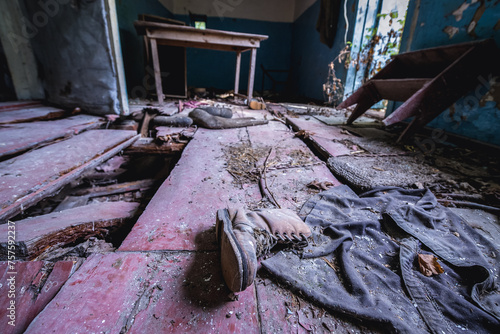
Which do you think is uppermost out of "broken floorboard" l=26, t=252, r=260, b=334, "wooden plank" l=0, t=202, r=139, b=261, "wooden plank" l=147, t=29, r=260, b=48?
"wooden plank" l=147, t=29, r=260, b=48

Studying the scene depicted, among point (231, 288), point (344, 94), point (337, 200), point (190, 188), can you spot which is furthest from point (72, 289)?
point (344, 94)

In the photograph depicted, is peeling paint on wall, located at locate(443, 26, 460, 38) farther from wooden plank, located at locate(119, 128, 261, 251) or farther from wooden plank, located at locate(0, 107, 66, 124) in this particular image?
wooden plank, located at locate(0, 107, 66, 124)

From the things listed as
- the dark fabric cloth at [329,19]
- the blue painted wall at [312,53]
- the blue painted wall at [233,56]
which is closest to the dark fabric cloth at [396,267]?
the blue painted wall at [312,53]

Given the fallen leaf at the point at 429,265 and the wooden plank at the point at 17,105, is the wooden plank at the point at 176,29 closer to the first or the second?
the wooden plank at the point at 17,105

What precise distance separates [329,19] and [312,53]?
5.85 feet

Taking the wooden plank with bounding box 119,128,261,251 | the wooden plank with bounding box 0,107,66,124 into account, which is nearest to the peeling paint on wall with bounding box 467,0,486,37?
the wooden plank with bounding box 119,128,261,251

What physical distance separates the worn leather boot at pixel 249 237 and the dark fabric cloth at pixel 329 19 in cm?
638

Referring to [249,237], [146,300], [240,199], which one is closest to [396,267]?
[249,237]

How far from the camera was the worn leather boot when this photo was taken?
71cm

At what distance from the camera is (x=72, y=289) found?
737 mm

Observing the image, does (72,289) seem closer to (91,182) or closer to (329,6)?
(91,182)

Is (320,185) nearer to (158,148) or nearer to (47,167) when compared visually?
(158,148)

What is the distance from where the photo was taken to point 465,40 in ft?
8.04

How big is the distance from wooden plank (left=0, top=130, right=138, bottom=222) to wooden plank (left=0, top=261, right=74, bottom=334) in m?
0.45
